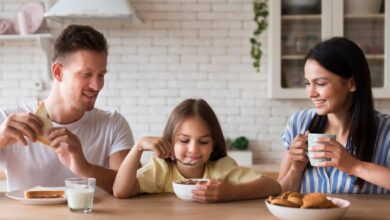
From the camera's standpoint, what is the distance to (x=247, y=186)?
1883 millimetres

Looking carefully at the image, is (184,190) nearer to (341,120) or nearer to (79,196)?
(79,196)

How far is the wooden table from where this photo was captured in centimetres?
Answer: 160

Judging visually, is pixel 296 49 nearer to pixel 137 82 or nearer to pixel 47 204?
pixel 137 82

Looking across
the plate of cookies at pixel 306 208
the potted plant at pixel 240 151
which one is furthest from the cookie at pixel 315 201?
the potted plant at pixel 240 151

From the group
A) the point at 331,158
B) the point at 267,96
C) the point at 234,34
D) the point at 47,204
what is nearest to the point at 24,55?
the point at 234,34

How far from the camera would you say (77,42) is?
214 cm

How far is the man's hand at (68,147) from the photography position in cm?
181

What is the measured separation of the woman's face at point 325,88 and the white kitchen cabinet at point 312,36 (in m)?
1.92

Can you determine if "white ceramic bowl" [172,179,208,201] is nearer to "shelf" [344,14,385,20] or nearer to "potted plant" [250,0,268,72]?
"potted plant" [250,0,268,72]

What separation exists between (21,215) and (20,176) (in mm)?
654

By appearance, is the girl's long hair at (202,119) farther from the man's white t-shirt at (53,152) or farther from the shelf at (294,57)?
the shelf at (294,57)

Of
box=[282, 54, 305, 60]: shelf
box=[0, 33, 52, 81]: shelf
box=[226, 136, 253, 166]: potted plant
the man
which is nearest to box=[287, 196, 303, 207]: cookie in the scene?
the man

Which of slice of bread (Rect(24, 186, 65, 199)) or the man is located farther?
the man

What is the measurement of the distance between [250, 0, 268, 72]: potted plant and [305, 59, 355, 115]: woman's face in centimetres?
207
